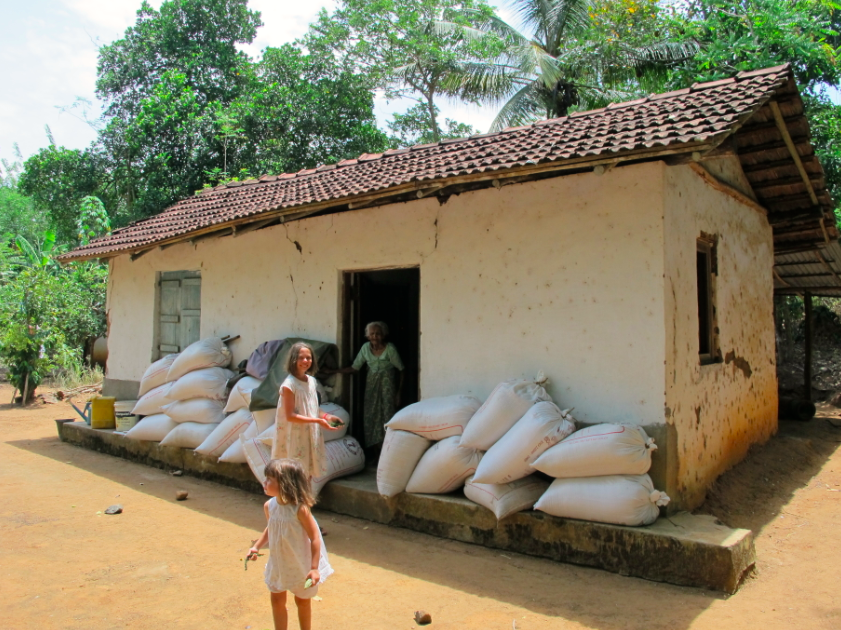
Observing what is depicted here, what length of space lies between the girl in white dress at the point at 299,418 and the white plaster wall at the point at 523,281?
125 centimetres

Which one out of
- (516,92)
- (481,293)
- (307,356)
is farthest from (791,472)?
(516,92)

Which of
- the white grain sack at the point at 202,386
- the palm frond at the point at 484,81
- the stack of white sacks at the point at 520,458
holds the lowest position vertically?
the stack of white sacks at the point at 520,458

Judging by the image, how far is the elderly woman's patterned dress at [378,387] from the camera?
228 inches

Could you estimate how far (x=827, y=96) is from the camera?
34.2 feet

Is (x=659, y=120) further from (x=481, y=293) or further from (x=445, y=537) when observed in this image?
(x=445, y=537)

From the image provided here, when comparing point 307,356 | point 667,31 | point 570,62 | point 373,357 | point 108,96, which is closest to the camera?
point 307,356

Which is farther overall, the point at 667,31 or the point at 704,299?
the point at 667,31

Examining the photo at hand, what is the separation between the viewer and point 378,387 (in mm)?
5832

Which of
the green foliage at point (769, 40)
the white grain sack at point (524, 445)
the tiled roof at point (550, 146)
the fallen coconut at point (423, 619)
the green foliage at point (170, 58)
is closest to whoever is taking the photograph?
the fallen coconut at point (423, 619)

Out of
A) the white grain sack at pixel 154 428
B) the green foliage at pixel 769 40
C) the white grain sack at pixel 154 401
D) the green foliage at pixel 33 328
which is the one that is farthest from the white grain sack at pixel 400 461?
the green foliage at pixel 33 328

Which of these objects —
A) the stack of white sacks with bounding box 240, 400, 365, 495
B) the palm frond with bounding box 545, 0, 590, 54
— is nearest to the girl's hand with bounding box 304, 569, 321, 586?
the stack of white sacks with bounding box 240, 400, 365, 495

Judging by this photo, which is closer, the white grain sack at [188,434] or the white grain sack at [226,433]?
the white grain sack at [226,433]

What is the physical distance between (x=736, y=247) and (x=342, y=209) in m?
3.81

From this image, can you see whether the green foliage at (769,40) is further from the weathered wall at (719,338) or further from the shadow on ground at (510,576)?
the shadow on ground at (510,576)
